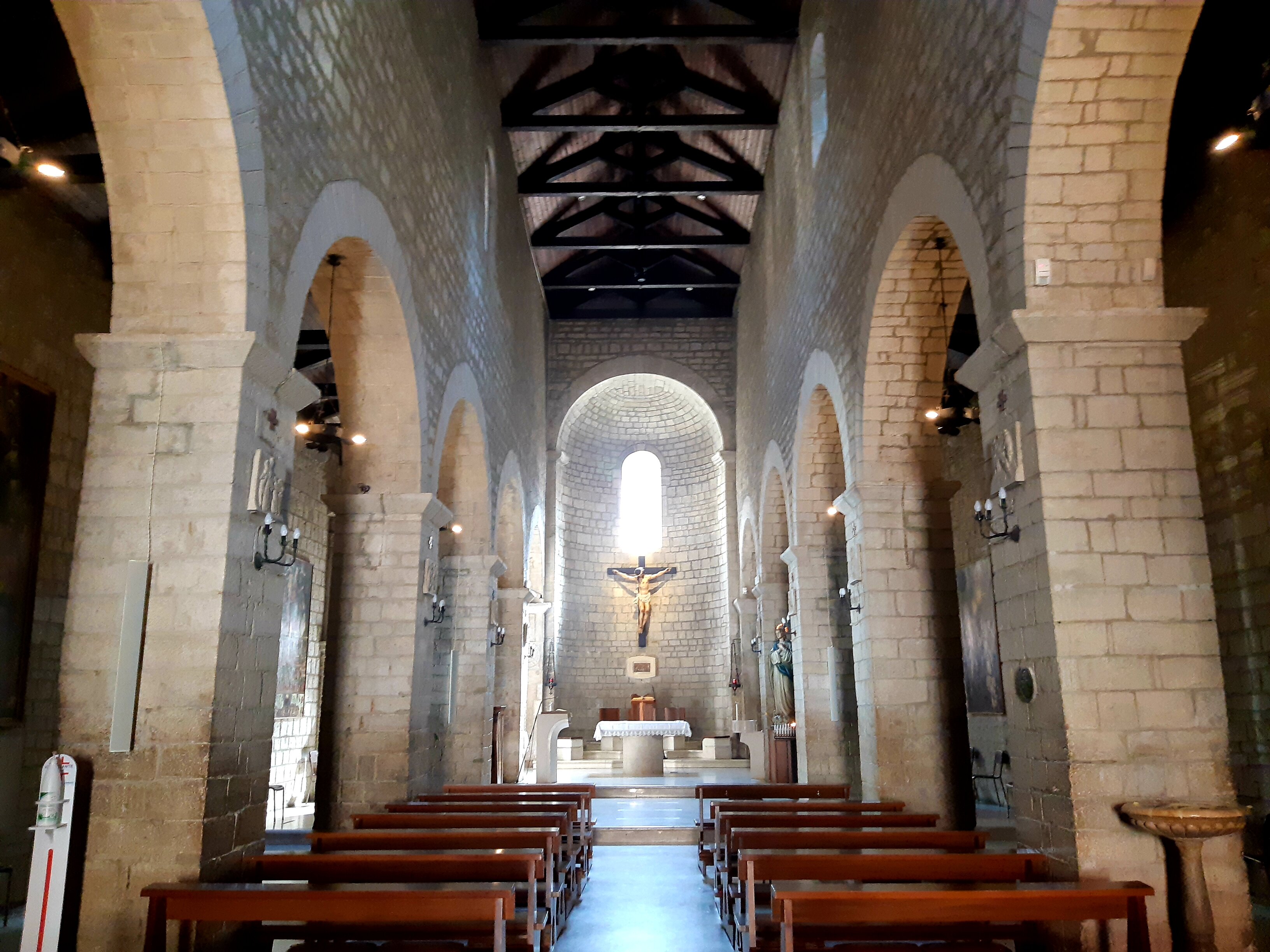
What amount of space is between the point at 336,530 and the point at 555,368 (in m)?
10.7

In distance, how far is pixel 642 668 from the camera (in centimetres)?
1855

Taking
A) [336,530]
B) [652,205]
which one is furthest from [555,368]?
[336,530]

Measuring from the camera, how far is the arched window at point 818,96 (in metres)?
9.62

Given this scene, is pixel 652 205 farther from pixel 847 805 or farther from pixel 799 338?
pixel 847 805

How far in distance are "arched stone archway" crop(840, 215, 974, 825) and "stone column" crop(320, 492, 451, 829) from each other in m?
3.65

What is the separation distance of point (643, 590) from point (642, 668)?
5.17ft

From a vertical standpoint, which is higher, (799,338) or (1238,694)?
(799,338)

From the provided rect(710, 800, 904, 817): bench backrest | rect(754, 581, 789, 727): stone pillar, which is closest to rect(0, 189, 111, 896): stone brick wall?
rect(710, 800, 904, 817): bench backrest

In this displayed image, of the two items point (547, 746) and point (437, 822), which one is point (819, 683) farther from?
point (437, 822)

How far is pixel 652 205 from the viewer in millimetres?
16484

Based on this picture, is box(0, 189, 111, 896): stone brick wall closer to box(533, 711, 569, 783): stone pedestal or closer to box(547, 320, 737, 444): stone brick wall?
box(533, 711, 569, 783): stone pedestal

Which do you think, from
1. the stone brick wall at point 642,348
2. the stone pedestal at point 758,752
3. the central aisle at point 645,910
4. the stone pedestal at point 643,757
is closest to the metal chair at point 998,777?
the stone pedestal at point 758,752

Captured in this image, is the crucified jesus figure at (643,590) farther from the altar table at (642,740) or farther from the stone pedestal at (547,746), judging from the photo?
the stone pedestal at (547,746)

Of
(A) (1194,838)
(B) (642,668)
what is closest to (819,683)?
(A) (1194,838)
